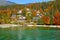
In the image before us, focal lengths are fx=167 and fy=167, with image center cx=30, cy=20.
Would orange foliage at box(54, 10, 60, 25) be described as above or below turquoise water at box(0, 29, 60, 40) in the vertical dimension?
above

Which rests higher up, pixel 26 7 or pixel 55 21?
pixel 26 7

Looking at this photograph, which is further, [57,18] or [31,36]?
[57,18]

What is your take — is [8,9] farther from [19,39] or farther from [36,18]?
[19,39]

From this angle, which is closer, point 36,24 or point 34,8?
point 36,24

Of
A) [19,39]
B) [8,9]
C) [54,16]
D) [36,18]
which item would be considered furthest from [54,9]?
[19,39]

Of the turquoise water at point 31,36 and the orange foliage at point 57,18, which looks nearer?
the turquoise water at point 31,36

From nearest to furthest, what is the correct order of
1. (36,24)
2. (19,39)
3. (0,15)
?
(19,39), (36,24), (0,15)

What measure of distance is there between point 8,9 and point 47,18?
2.76m

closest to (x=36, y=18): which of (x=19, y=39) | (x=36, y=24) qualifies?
(x=36, y=24)

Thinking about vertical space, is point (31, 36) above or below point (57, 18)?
below

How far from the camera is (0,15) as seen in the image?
38.3 ft

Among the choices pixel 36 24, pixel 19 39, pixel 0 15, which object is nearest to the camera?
pixel 19 39

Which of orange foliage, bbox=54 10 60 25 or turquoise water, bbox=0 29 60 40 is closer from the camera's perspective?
turquoise water, bbox=0 29 60 40

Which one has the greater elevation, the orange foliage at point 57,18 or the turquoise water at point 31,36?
the orange foliage at point 57,18
